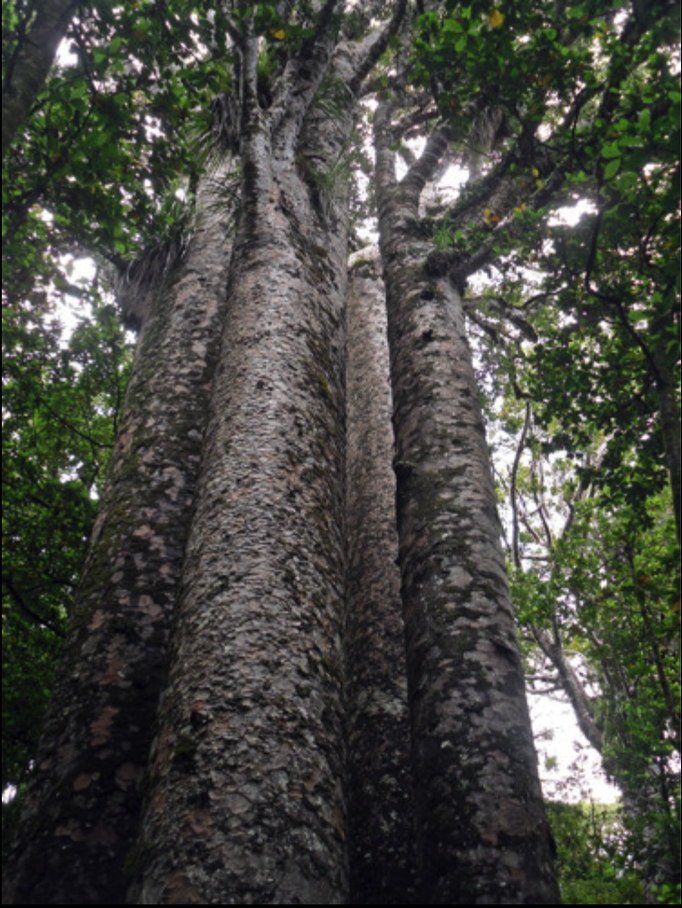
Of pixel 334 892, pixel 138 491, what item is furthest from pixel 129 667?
pixel 334 892

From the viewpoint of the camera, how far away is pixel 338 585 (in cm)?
225

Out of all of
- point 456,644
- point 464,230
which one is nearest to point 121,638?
point 456,644

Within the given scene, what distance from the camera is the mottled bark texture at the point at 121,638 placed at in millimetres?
1985

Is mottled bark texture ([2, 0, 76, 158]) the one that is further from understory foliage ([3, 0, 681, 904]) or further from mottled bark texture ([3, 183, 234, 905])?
mottled bark texture ([3, 183, 234, 905])

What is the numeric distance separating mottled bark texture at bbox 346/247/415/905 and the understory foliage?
125 centimetres

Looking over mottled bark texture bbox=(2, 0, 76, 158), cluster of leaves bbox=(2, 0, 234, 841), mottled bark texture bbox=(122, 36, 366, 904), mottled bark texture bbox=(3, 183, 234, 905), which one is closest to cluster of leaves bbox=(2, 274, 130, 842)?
cluster of leaves bbox=(2, 0, 234, 841)

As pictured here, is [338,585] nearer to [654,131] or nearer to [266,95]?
[654,131]

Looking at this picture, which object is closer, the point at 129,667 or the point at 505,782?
the point at 505,782

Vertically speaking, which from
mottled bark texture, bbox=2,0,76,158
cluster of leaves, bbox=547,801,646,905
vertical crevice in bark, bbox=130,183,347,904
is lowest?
cluster of leaves, bbox=547,801,646,905

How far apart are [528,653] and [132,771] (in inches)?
447

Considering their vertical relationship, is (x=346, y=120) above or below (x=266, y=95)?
above

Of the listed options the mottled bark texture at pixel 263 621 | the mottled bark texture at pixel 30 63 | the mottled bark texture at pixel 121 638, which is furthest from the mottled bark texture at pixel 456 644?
the mottled bark texture at pixel 30 63

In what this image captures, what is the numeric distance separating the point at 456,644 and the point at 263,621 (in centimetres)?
72

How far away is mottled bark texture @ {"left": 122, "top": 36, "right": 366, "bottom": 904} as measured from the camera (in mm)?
1442
